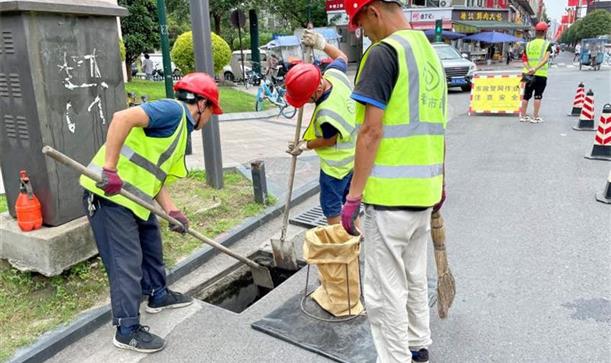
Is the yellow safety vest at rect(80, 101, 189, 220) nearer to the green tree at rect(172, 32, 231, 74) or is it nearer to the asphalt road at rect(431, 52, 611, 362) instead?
the asphalt road at rect(431, 52, 611, 362)

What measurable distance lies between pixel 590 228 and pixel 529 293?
1.55m

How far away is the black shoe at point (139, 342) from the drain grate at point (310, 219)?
2125mm

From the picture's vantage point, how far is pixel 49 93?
10.5 ft

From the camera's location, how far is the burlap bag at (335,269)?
2.98 meters

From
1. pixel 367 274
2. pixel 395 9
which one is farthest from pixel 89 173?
pixel 395 9

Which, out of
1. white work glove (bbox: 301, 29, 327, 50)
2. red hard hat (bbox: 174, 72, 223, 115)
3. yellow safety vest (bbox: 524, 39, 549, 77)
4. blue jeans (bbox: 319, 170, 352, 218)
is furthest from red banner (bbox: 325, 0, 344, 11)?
red hard hat (bbox: 174, 72, 223, 115)

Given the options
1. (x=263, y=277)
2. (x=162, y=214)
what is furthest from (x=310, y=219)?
(x=162, y=214)

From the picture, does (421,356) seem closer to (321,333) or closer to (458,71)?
(321,333)

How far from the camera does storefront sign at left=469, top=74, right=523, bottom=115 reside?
1104 cm

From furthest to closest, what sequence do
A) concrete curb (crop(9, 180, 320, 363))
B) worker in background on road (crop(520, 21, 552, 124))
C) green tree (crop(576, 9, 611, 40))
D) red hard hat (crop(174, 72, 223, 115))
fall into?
green tree (crop(576, 9, 611, 40)) → worker in background on road (crop(520, 21, 552, 124)) → red hard hat (crop(174, 72, 223, 115)) → concrete curb (crop(9, 180, 320, 363))

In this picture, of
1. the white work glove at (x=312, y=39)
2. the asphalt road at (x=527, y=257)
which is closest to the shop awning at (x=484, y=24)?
the asphalt road at (x=527, y=257)

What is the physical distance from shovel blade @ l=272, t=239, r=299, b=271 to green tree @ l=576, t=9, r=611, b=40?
7592 centimetres

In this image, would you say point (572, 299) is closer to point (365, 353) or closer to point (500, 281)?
point (500, 281)

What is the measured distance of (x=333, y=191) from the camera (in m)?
3.53
